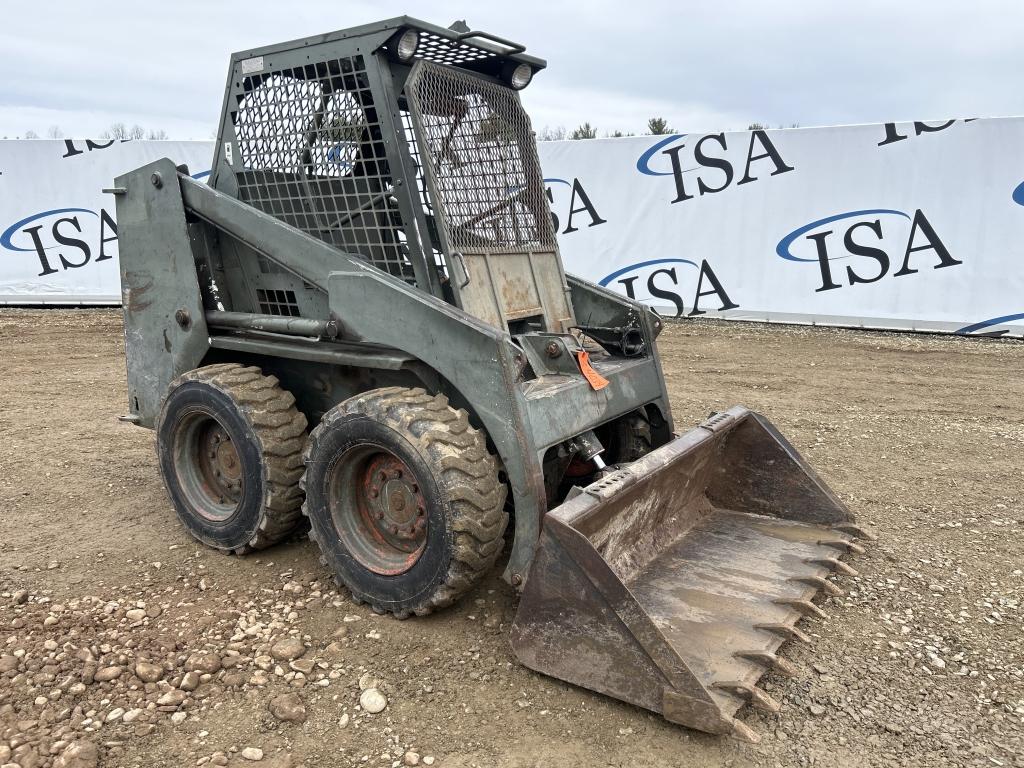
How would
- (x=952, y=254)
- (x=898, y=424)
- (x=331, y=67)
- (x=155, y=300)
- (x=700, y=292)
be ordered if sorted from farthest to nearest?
(x=700, y=292)
(x=952, y=254)
(x=898, y=424)
(x=155, y=300)
(x=331, y=67)

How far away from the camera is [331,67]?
3643 millimetres

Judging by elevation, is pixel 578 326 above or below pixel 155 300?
below

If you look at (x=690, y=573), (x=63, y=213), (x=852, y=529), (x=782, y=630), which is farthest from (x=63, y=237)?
(x=782, y=630)

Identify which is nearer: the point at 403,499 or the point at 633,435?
the point at 403,499

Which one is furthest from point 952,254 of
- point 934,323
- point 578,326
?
point 578,326

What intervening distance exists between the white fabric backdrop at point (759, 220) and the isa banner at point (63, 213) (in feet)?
0.07

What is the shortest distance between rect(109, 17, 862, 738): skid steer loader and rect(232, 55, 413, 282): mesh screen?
0.6 inches

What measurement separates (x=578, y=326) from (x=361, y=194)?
1.43 meters

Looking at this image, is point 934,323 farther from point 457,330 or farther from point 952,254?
point 457,330

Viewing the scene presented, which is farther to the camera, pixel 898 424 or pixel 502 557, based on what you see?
pixel 898 424

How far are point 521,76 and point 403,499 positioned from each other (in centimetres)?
236

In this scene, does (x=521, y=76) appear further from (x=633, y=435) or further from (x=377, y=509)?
(x=377, y=509)

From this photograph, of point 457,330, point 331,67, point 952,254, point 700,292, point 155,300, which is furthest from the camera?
point 700,292

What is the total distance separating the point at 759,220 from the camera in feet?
36.9
